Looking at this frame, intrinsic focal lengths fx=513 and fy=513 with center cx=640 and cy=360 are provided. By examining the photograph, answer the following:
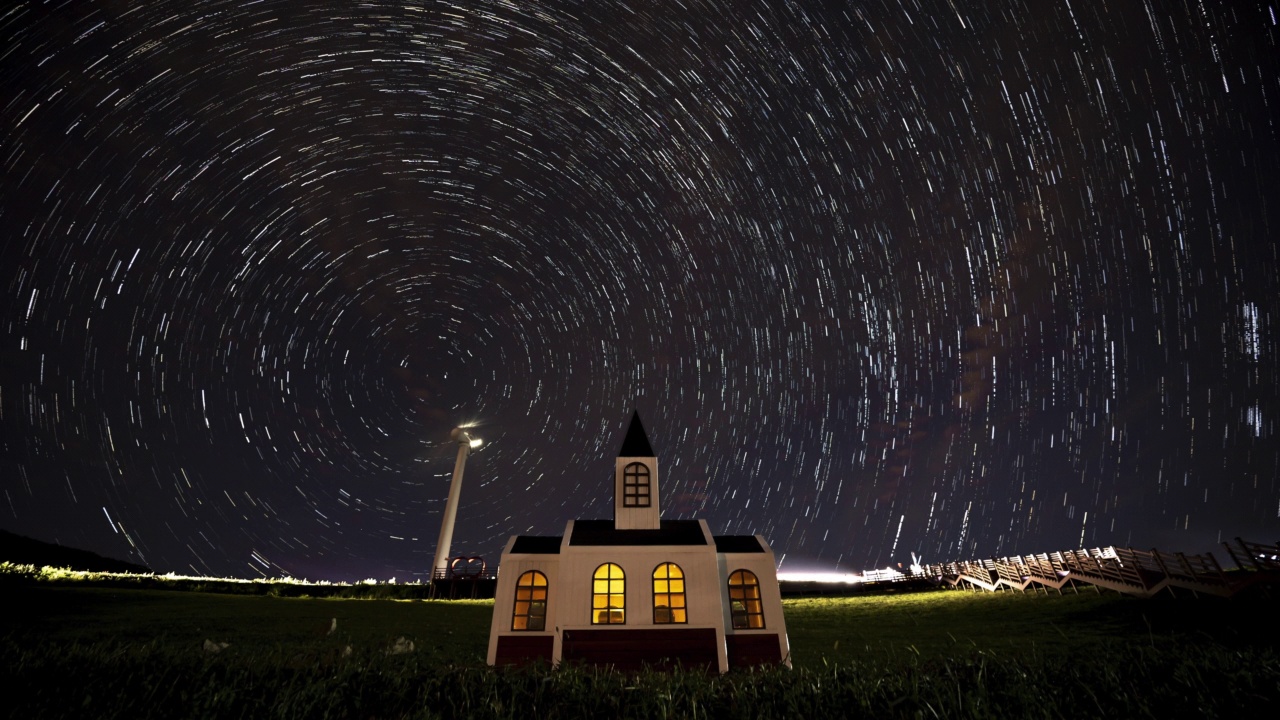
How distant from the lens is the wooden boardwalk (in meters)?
16.8

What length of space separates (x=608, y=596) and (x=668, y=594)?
73.5 inches

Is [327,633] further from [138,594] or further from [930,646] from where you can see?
[930,646]

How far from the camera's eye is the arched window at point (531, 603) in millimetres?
16141

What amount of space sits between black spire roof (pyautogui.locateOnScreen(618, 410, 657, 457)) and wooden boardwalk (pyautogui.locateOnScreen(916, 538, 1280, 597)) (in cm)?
1967

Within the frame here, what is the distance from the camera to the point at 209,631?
58.6 feet

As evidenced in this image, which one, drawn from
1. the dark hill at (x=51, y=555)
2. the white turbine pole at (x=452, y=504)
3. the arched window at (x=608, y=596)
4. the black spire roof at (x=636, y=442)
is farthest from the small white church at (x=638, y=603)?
the dark hill at (x=51, y=555)

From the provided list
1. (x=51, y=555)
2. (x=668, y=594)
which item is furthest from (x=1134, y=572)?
(x=51, y=555)

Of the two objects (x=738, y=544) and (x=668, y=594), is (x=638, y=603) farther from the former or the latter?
(x=738, y=544)

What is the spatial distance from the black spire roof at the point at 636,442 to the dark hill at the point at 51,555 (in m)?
69.9

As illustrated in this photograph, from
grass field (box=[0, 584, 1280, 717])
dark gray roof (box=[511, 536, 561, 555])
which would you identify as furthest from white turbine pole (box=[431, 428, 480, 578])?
grass field (box=[0, 584, 1280, 717])

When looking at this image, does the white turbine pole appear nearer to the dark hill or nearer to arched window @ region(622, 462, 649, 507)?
arched window @ region(622, 462, 649, 507)

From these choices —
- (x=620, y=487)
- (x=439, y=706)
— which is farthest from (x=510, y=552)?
(x=439, y=706)

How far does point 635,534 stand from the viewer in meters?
18.1

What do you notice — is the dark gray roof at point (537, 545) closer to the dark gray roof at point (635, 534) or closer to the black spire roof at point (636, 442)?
the dark gray roof at point (635, 534)
